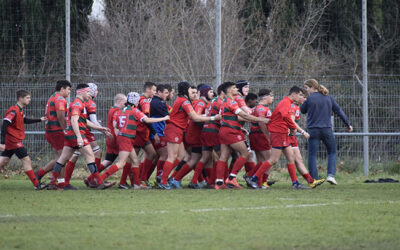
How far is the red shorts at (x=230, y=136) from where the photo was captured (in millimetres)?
12664

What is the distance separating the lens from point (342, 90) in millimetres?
16609

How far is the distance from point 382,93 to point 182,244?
36.8 ft

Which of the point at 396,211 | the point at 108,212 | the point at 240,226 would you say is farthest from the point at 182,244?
the point at 396,211

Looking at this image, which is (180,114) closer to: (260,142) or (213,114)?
(213,114)

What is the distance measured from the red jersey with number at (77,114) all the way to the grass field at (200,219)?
43.1 inches

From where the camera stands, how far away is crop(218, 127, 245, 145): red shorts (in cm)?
1266

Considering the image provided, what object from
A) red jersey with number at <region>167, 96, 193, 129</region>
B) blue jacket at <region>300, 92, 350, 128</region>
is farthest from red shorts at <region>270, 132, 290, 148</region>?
red jersey with number at <region>167, 96, 193, 129</region>

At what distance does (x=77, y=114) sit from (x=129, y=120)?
0.93 m

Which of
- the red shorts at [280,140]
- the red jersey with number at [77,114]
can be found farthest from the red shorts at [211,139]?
the red jersey with number at [77,114]

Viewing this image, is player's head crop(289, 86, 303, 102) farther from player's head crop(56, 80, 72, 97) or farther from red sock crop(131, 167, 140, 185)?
player's head crop(56, 80, 72, 97)

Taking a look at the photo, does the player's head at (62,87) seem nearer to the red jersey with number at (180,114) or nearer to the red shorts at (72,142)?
the red shorts at (72,142)

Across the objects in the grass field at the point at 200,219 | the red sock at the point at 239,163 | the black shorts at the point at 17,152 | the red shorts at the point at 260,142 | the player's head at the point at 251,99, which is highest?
the player's head at the point at 251,99

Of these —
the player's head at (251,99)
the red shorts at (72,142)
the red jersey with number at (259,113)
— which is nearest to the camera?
the red shorts at (72,142)

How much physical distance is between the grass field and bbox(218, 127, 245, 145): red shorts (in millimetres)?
1087
